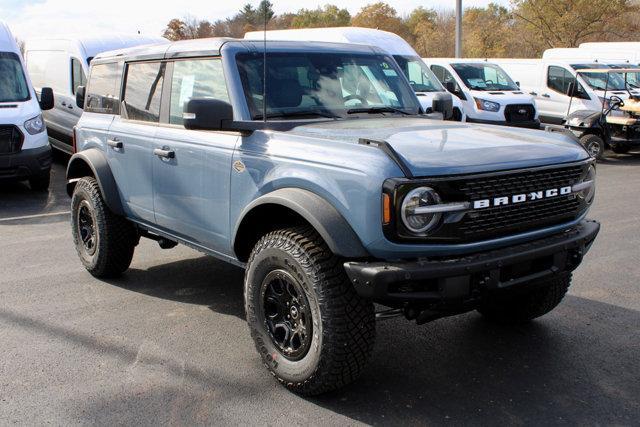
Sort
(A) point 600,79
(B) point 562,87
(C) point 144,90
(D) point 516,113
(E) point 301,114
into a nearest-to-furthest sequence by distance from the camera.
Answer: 1. (E) point 301,114
2. (C) point 144,90
3. (D) point 516,113
4. (B) point 562,87
5. (A) point 600,79

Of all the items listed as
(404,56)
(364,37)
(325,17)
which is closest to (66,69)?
(364,37)

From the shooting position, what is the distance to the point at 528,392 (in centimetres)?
382

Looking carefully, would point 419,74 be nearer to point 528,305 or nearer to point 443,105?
point 443,105

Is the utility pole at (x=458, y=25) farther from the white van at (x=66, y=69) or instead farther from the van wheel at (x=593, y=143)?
the white van at (x=66, y=69)

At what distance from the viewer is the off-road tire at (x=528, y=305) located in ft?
14.9

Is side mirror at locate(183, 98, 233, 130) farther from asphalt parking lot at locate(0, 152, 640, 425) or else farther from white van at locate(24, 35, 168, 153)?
white van at locate(24, 35, 168, 153)

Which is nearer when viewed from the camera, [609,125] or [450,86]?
[609,125]

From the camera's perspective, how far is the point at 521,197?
3648mm

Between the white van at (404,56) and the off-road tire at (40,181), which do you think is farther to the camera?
the white van at (404,56)

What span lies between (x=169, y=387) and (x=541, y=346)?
2.35 meters

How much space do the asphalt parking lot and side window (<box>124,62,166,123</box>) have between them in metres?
1.45

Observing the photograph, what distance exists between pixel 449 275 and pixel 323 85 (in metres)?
1.94

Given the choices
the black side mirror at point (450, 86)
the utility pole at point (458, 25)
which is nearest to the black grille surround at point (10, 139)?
the black side mirror at point (450, 86)

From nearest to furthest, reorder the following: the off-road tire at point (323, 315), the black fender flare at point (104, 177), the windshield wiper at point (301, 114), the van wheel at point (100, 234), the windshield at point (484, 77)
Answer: the off-road tire at point (323, 315) < the windshield wiper at point (301, 114) < the black fender flare at point (104, 177) < the van wheel at point (100, 234) < the windshield at point (484, 77)
